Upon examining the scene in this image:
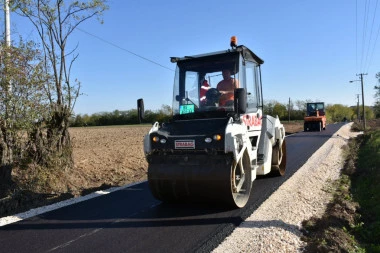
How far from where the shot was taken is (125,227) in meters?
5.47

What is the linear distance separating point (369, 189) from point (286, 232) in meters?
4.08

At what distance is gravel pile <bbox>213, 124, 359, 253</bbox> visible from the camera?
4.67 m

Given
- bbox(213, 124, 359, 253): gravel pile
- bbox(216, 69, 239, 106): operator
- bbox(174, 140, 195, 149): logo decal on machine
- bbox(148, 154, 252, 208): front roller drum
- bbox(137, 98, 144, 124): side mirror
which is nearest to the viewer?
bbox(213, 124, 359, 253): gravel pile

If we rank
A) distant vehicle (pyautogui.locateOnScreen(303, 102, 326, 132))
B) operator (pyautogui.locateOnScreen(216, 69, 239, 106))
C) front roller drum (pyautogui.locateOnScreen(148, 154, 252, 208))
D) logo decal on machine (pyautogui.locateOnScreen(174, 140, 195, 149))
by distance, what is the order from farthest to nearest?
distant vehicle (pyautogui.locateOnScreen(303, 102, 326, 132)) → operator (pyautogui.locateOnScreen(216, 69, 239, 106)) → logo decal on machine (pyautogui.locateOnScreen(174, 140, 195, 149)) → front roller drum (pyautogui.locateOnScreen(148, 154, 252, 208))

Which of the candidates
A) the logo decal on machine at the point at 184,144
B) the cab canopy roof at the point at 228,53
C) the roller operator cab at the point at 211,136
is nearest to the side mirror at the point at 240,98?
the roller operator cab at the point at 211,136

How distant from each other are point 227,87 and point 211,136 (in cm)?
138

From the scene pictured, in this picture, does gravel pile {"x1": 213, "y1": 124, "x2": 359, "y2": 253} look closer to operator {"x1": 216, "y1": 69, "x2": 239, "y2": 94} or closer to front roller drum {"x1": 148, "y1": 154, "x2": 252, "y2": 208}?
front roller drum {"x1": 148, "y1": 154, "x2": 252, "y2": 208}

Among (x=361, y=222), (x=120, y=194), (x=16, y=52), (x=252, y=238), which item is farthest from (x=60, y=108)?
(x=361, y=222)

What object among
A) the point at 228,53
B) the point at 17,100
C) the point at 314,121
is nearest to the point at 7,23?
the point at 17,100

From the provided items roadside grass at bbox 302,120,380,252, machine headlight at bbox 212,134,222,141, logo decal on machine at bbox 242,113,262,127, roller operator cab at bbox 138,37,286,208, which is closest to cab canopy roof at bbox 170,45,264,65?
roller operator cab at bbox 138,37,286,208

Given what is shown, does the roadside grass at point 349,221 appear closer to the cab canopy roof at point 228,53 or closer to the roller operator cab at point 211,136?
the roller operator cab at point 211,136

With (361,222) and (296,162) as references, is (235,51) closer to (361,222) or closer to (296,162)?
(361,222)

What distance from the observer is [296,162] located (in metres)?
12.3

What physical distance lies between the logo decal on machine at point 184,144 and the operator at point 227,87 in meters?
1.24
